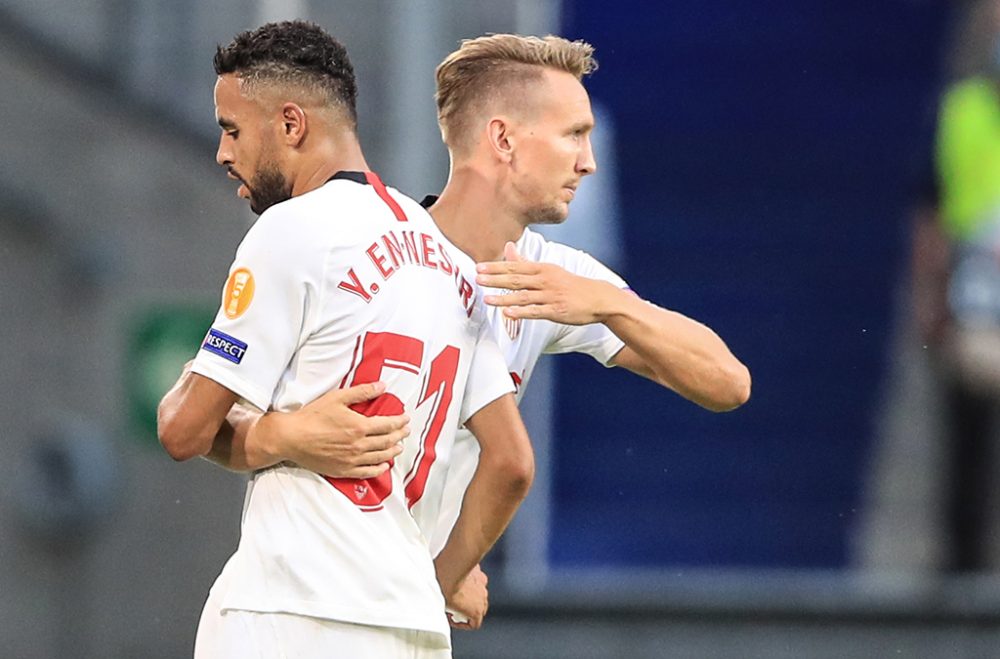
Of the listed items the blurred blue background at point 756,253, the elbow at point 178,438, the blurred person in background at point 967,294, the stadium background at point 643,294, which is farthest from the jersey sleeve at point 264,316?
the blurred blue background at point 756,253

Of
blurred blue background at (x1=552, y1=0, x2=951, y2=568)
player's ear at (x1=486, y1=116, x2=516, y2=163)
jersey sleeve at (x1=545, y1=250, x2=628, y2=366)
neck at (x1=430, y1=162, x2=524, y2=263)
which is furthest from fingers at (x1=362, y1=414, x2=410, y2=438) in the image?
blurred blue background at (x1=552, y1=0, x2=951, y2=568)

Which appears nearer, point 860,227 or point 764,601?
point 764,601

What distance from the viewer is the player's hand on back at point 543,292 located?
3.17 m

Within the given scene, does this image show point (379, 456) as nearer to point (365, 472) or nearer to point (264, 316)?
point (365, 472)

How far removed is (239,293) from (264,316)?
0.07 meters

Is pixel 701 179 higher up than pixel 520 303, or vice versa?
pixel 701 179

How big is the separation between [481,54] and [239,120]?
61cm

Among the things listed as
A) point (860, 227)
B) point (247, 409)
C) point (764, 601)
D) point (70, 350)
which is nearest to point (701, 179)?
point (860, 227)

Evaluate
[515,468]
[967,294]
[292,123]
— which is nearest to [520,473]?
[515,468]

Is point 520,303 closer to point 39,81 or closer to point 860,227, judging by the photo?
point 39,81

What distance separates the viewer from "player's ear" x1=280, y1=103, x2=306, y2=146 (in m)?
3.17

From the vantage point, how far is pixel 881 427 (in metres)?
8.62

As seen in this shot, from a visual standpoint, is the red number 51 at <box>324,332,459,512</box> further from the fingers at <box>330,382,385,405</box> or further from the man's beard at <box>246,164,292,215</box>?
the man's beard at <box>246,164,292,215</box>

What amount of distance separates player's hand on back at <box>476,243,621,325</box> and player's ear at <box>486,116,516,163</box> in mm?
248
